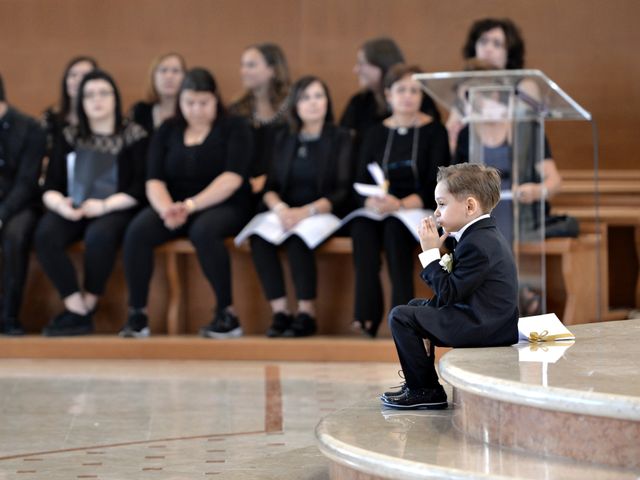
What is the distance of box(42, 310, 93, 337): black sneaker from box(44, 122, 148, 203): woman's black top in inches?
26.3

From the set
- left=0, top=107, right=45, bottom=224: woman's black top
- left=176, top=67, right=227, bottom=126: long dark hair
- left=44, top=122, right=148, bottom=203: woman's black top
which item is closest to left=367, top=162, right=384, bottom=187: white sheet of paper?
left=176, top=67, right=227, bottom=126: long dark hair

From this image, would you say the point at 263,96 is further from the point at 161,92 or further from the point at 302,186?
the point at 302,186

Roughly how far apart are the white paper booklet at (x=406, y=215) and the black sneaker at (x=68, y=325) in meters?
1.40

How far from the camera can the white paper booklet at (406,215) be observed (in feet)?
18.8

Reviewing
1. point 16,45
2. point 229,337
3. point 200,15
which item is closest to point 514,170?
point 229,337

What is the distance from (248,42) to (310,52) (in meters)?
0.41

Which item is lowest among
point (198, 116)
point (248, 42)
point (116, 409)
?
point (116, 409)

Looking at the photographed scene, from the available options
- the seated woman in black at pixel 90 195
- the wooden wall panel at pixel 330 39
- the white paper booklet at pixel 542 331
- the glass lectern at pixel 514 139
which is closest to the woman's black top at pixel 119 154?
the seated woman in black at pixel 90 195

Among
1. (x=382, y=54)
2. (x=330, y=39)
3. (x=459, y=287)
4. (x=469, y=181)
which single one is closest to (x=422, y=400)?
(x=459, y=287)

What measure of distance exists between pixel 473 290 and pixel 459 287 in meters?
0.05

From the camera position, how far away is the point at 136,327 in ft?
19.8

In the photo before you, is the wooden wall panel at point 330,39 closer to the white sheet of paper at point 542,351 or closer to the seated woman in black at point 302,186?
the seated woman in black at point 302,186

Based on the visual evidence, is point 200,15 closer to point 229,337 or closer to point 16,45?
point 16,45

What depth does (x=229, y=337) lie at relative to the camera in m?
5.96
